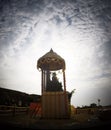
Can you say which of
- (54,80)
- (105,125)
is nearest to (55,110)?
(54,80)

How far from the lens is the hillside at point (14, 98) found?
22.0 metres

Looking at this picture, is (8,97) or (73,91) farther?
(8,97)

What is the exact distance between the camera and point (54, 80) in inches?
492

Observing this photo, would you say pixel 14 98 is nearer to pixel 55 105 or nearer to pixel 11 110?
pixel 11 110

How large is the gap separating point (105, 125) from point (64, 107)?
4444 millimetres

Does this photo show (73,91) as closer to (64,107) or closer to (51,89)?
(51,89)

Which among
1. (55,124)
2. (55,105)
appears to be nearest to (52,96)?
(55,105)

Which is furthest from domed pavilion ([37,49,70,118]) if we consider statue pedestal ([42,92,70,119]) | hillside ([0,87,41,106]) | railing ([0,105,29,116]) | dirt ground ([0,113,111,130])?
Result: hillside ([0,87,41,106])

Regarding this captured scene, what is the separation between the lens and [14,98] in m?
24.5

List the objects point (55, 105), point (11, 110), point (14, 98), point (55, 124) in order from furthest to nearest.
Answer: point (14, 98) → point (11, 110) → point (55, 105) → point (55, 124)

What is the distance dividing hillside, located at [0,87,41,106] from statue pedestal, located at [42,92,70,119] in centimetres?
1265

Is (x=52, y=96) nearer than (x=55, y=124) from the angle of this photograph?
No

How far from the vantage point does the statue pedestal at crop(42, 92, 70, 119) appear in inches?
369

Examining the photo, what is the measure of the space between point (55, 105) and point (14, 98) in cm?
1681
